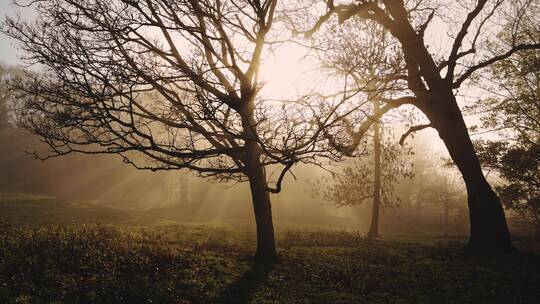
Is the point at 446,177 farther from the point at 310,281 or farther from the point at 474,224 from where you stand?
the point at 310,281

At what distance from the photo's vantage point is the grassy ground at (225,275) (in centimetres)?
764

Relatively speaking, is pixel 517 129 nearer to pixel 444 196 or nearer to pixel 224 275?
pixel 224 275

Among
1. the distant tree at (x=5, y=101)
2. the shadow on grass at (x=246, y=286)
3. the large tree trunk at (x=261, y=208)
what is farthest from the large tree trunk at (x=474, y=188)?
the distant tree at (x=5, y=101)

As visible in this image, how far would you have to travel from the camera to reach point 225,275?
946 centimetres

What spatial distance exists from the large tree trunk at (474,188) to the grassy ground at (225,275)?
0.78 metres

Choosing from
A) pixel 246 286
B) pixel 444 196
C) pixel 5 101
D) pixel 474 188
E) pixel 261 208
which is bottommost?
pixel 246 286

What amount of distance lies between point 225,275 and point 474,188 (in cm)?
988

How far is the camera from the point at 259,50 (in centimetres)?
1103

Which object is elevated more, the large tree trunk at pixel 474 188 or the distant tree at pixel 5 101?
the distant tree at pixel 5 101

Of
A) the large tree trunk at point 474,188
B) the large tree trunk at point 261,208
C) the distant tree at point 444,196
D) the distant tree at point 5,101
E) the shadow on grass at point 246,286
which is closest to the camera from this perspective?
the shadow on grass at point 246,286

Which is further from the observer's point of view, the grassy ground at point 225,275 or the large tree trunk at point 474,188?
the large tree trunk at point 474,188

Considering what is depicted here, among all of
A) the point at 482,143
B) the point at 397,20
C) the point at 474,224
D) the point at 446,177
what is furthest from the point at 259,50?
the point at 446,177

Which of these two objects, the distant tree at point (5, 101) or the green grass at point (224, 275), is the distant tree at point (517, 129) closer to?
the green grass at point (224, 275)

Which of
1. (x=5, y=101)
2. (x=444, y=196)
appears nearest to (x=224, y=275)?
(x=444, y=196)
